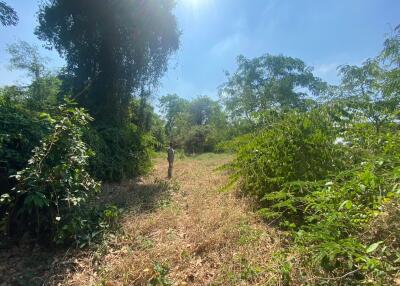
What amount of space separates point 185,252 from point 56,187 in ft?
6.39

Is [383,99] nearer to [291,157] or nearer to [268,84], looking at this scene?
[291,157]

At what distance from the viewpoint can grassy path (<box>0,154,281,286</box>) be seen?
9.18ft

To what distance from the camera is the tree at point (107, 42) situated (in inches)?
368

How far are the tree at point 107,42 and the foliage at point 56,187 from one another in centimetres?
560

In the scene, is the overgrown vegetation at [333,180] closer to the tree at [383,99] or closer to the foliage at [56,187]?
the tree at [383,99]

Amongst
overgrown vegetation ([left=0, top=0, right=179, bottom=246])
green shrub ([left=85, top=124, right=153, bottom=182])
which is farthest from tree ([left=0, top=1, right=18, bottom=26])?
green shrub ([left=85, top=124, right=153, bottom=182])

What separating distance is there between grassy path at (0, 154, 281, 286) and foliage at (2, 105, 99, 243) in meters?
0.52

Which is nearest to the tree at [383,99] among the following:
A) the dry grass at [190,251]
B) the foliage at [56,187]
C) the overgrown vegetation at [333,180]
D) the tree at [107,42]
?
the overgrown vegetation at [333,180]

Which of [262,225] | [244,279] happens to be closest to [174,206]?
[262,225]

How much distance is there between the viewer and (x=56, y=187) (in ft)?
12.1

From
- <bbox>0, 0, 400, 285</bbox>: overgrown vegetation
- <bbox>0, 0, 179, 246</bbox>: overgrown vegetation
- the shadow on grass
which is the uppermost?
<bbox>0, 0, 179, 246</bbox>: overgrown vegetation

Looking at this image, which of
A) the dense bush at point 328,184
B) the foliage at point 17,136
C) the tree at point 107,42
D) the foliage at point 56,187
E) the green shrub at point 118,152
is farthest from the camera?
the tree at point 107,42

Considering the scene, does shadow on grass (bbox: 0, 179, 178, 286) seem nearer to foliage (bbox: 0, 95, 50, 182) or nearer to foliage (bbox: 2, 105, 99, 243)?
foliage (bbox: 2, 105, 99, 243)

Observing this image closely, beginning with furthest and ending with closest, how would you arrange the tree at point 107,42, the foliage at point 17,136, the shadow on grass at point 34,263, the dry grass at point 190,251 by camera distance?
the tree at point 107,42, the foliage at point 17,136, the shadow on grass at point 34,263, the dry grass at point 190,251
